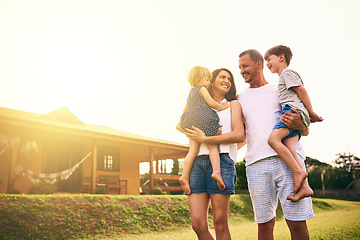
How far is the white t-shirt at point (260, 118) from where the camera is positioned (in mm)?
2428

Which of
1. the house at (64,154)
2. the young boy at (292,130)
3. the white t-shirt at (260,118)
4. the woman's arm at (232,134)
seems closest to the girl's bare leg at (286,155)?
the young boy at (292,130)

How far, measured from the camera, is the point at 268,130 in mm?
2445

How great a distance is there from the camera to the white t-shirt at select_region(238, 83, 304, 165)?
2428 millimetres

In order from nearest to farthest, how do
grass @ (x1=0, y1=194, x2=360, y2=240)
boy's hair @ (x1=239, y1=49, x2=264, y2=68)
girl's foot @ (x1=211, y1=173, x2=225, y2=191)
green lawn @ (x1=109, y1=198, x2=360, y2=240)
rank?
1. girl's foot @ (x1=211, y1=173, x2=225, y2=191)
2. boy's hair @ (x1=239, y1=49, x2=264, y2=68)
3. green lawn @ (x1=109, y1=198, x2=360, y2=240)
4. grass @ (x1=0, y1=194, x2=360, y2=240)

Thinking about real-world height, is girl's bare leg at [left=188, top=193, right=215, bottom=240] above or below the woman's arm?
below

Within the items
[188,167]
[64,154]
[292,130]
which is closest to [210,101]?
[188,167]

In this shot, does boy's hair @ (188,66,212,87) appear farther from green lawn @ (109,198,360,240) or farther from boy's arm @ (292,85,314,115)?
green lawn @ (109,198,360,240)

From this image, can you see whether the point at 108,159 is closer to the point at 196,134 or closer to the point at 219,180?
the point at 196,134

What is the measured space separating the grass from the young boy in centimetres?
392

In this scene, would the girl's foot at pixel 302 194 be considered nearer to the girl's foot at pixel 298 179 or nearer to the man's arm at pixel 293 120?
the girl's foot at pixel 298 179

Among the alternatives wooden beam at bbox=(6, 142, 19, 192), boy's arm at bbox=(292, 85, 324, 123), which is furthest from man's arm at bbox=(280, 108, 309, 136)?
wooden beam at bbox=(6, 142, 19, 192)

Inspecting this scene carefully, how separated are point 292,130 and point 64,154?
39.6 ft

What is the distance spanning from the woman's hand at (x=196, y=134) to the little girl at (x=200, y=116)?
0.05 meters

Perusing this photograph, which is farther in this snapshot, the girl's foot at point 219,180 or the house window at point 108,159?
the house window at point 108,159
